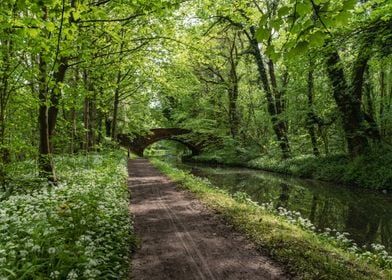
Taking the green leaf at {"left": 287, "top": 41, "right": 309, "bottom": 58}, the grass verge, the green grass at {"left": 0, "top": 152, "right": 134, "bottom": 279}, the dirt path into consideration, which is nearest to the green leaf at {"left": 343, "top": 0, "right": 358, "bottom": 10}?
the green leaf at {"left": 287, "top": 41, "right": 309, "bottom": 58}

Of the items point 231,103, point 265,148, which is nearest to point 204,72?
point 231,103

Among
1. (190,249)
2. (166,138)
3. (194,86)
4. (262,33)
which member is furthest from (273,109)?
(262,33)

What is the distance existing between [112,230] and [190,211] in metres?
3.78

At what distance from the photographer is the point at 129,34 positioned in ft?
44.7

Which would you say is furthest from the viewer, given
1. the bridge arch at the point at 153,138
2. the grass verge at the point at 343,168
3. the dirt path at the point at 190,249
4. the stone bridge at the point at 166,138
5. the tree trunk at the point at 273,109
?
the bridge arch at the point at 153,138

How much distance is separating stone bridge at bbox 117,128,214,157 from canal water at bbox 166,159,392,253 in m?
21.5

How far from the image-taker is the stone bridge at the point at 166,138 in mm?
44119

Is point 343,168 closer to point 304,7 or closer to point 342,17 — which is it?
point 342,17

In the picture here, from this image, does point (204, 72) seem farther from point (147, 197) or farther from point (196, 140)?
point (147, 197)

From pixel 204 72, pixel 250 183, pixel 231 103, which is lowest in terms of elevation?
pixel 250 183

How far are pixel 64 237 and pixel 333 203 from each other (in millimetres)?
12100

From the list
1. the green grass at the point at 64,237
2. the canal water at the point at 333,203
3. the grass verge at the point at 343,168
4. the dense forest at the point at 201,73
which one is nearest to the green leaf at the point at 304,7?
the dense forest at the point at 201,73

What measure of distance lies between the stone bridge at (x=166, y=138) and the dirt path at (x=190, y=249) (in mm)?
32580

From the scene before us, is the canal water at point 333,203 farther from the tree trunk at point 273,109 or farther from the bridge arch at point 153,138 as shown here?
the bridge arch at point 153,138
